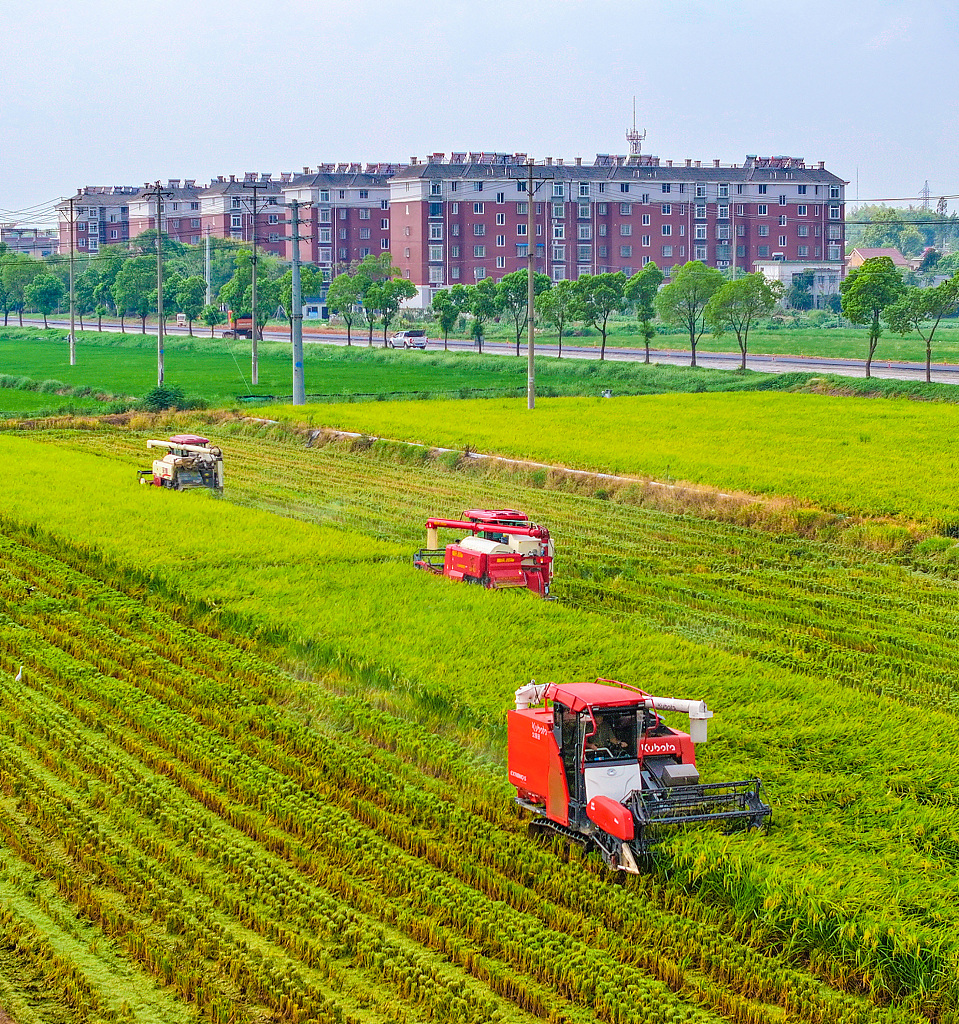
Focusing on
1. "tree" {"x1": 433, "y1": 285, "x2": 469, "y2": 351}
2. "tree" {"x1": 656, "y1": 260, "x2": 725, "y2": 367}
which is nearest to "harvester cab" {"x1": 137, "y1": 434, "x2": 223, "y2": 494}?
"tree" {"x1": 656, "y1": 260, "x2": 725, "y2": 367}

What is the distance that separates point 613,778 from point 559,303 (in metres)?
57.5

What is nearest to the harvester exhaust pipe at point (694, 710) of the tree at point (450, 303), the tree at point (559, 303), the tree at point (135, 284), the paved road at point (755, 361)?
the paved road at point (755, 361)

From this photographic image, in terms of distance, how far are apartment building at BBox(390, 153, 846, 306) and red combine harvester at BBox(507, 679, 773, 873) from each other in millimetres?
95587

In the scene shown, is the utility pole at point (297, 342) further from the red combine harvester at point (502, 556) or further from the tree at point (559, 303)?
the red combine harvester at point (502, 556)

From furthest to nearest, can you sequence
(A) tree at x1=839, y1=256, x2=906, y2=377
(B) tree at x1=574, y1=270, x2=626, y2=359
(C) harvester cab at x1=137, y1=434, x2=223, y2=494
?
1. (B) tree at x1=574, y1=270, x2=626, y2=359
2. (A) tree at x1=839, y1=256, x2=906, y2=377
3. (C) harvester cab at x1=137, y1=434, x2=223, y2=494

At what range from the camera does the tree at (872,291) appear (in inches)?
1954

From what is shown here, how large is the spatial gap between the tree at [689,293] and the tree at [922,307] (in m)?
11.0

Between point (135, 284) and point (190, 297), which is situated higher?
point (135, 284)

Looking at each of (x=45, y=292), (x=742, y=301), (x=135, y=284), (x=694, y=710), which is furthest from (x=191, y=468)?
(x=45, y=292)

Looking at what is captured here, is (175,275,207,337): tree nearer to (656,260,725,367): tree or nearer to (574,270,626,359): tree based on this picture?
(574,270,626,359): tree

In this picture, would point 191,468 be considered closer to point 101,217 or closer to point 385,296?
point 385,296

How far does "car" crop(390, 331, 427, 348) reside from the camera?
80.4 metres

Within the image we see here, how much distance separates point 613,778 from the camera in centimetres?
Result: 1073

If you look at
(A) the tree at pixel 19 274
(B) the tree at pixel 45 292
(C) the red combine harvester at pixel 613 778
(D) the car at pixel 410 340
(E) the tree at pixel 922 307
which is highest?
(A) the tree at pixel 19 274
